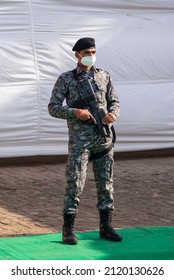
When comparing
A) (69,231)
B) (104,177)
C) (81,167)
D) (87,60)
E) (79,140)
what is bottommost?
(69,231)

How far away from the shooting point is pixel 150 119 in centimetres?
1309

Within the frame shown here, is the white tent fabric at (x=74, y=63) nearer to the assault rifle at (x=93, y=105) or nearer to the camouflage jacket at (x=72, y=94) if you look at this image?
the camouflage jacket at (x=72, y=94)

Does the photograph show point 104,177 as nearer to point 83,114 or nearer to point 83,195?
point 83,114

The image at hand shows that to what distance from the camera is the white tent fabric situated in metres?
12.4


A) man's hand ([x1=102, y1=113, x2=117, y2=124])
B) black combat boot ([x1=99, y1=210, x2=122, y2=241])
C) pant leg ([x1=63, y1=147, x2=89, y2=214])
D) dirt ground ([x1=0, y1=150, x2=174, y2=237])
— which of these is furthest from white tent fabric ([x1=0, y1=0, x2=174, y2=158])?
man's hand ([x1=102, y1=113, x2=117, y2=124])

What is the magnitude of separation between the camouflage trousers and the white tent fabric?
4083 millimetres

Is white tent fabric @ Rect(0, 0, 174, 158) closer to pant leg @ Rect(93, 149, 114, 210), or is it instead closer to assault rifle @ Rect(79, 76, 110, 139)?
pant leg @ Rect(93, 149, 114, 210)

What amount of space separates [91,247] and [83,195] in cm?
274

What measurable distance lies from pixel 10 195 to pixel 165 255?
3128 millimetres

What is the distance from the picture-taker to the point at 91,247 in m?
8.32

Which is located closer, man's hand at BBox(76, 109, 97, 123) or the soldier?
man's hand at BBox(76, 109, 97, 123)

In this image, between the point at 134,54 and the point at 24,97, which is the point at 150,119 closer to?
the point at 134,54

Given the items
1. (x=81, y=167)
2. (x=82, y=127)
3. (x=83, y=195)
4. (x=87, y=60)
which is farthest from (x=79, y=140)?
(x=83, y=195)
